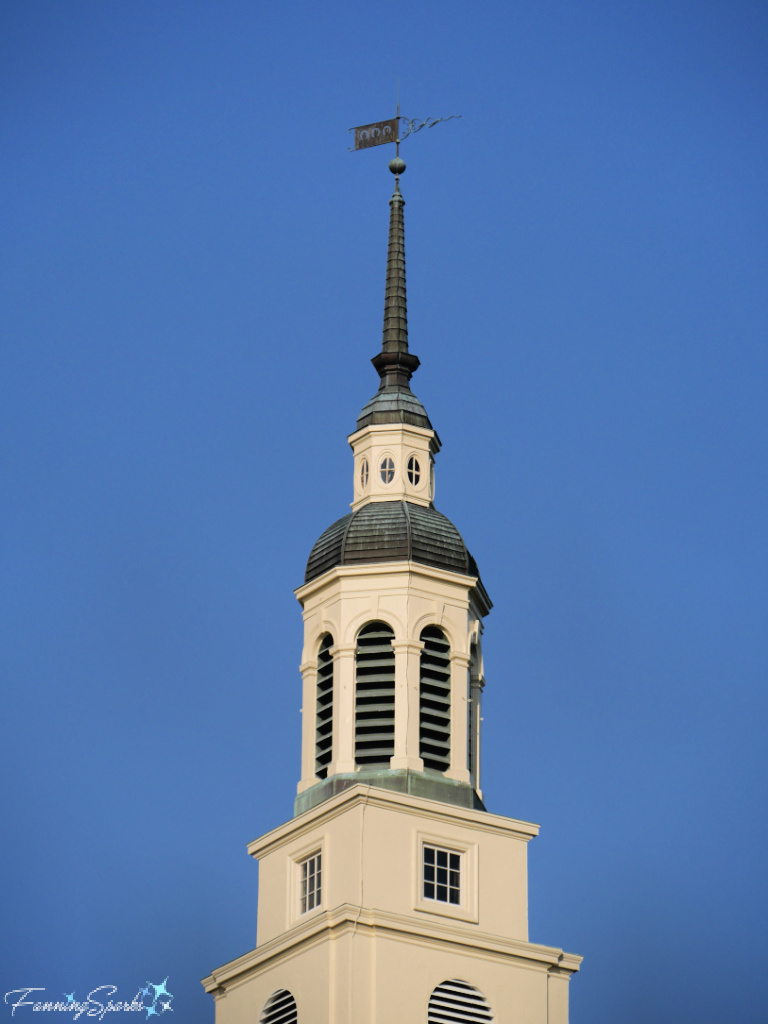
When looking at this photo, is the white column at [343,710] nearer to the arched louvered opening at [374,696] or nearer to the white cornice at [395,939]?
the arched louvered opening at [374,696]

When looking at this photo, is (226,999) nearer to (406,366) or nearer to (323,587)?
(323,587)

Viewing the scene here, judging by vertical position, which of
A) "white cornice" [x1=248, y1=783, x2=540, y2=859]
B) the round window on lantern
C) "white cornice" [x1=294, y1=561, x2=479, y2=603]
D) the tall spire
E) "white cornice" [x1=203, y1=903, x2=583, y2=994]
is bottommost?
"white cornice" [x1=203, y1=903, x2=583, y2=994]

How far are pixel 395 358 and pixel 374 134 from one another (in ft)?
24.0

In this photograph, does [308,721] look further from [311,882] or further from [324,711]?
[311,882]

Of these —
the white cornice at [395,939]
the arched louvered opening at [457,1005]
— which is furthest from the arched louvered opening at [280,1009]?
the arched louvered opening at [457,1005]

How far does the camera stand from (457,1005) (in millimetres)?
65812

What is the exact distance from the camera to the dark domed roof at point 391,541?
72.5 m

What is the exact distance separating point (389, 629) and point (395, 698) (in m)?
2.21

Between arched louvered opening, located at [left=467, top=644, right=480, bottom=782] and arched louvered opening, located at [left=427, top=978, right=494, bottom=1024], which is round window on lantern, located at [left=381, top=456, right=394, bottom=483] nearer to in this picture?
arched louvered opening, located at [left=467, top=644, right=480, bottom=782]

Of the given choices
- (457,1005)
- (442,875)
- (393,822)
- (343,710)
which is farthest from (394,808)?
(457,1005)

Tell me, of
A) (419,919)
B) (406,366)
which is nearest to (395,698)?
(419,919)

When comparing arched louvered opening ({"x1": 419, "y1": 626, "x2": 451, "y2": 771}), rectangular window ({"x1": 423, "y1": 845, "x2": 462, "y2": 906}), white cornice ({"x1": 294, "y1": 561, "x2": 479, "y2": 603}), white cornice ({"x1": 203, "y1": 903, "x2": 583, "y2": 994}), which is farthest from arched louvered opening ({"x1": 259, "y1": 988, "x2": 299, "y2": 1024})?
white cornice ({"x1": 294, "y1": 561, "x2": 479, "y2": 603})

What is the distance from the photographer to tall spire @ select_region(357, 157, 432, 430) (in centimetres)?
7650

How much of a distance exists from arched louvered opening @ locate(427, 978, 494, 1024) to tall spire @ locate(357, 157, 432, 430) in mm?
17760
